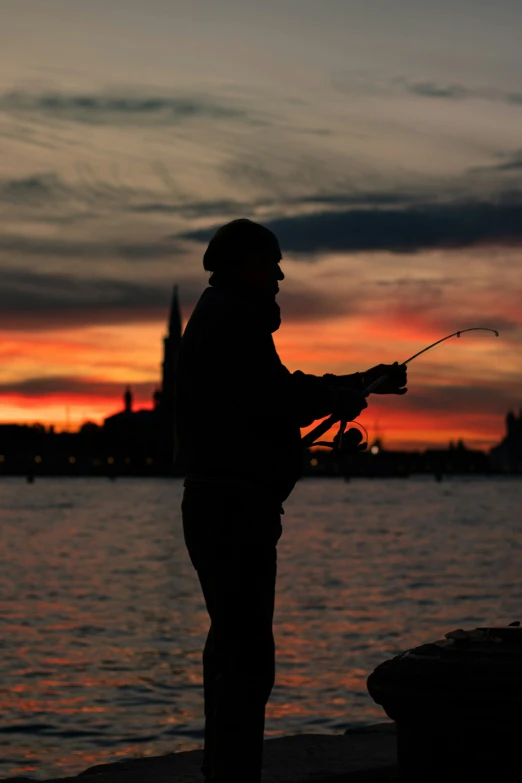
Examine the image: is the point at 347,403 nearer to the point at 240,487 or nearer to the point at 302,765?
the point at 240,487

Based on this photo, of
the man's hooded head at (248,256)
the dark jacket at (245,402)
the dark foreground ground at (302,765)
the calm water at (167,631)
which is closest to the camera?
the dark jacket at (245,402)

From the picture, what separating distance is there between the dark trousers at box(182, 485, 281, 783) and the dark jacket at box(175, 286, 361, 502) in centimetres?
12

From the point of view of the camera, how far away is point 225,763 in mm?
4953

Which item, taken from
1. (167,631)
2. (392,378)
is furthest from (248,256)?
(167,631)

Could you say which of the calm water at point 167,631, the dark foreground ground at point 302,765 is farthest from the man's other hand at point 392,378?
the calm water at point 167,631

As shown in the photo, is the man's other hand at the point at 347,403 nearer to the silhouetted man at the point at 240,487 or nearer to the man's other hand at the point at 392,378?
the silhouetted man at the point at 240,487

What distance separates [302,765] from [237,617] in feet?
7.08

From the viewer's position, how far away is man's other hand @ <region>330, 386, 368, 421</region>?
16.3 ft

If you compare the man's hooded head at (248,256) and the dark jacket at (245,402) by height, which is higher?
the man's hooded head at (248,256)

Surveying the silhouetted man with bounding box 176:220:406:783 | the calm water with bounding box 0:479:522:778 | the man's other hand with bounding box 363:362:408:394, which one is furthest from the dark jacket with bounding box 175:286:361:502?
the calm water with bounding box 0:479:522:778

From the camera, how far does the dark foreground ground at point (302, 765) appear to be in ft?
21.5

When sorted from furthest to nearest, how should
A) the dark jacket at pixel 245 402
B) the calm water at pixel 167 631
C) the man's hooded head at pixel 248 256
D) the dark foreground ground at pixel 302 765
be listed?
the calm water at pixel 167 631
the dark foreground ground at pixel 302 765
the man's hooded head at pixel 248 256
the dark jacket at pixel 245 402

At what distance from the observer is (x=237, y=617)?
16.1ft

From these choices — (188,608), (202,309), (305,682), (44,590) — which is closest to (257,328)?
(202,309)
